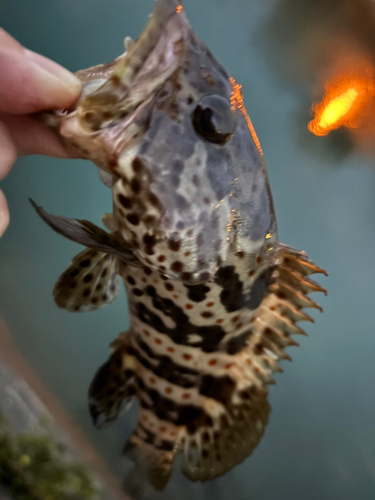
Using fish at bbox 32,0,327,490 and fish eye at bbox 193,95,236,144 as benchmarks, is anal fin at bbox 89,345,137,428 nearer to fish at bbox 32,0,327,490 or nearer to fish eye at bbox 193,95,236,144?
fish at bbox 32,0,327,490

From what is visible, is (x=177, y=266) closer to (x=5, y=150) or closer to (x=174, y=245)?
(x=174, y=245)

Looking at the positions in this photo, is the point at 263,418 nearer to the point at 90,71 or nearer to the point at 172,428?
the point at 172,428

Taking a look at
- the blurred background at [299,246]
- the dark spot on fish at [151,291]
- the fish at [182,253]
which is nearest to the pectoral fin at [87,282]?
the fish at [182,253]

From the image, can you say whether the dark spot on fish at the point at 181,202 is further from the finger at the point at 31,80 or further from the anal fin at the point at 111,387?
the anal fin at the point at 111,387

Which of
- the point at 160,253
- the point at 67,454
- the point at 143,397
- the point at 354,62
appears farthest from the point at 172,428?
the point at 354,62

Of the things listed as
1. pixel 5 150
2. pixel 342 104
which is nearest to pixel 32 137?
pixel 5 150

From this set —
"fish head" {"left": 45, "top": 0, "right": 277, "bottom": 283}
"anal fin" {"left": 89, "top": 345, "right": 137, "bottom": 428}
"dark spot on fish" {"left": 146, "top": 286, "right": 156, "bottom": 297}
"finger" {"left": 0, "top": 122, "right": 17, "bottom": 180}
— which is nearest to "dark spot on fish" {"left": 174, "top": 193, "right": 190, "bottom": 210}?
"fish head" {"left": 45, "top": 0, "right": 277, "bottom": 283}

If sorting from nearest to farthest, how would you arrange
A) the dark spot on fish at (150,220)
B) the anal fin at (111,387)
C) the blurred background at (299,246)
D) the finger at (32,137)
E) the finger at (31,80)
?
the finger at (31,80) < the dark spot on fish at (150,220) < the finger at (32,137) < the anal fin at (111,387) < the blurred background at (299,246)
